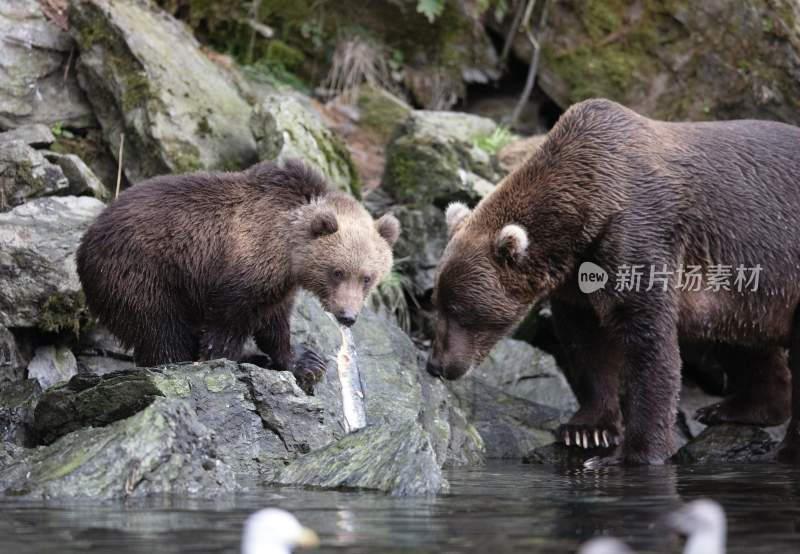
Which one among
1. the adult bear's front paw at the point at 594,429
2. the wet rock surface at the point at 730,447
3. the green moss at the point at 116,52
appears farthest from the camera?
the green moss at the point at 116,52

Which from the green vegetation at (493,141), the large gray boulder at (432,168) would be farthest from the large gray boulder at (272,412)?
the green vegetation at (493,141)

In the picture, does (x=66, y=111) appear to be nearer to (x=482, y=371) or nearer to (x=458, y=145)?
(x=458, y=145)

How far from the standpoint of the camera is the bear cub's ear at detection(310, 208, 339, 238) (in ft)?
33.8

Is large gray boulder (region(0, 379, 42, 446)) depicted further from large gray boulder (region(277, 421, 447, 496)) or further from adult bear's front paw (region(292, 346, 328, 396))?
large gray boulder (region(277, 421, 447, 496))

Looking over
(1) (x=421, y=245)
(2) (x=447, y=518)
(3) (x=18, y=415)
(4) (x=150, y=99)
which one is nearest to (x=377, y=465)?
(2) (x=447, y=518)

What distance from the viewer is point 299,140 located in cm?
1399

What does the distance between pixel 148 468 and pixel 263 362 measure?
9.75ft

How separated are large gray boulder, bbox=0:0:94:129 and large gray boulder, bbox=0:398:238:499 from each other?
6862mm

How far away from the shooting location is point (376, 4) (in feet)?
60.5

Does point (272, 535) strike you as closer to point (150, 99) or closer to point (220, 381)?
point (220, 381)

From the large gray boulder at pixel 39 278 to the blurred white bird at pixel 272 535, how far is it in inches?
234

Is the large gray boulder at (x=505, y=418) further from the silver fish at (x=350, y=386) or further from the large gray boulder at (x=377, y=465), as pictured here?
the large gray boulder at (x=377, y=465)

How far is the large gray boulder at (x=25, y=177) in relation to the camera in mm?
12234

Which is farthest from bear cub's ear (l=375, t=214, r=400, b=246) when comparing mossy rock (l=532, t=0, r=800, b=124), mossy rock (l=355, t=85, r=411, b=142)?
mossy rock (l=532, t=0, r=800, b=124)
